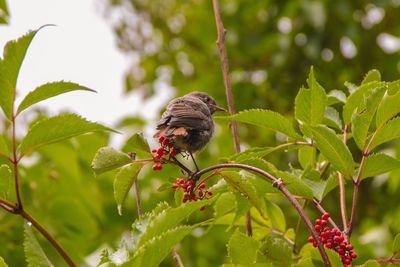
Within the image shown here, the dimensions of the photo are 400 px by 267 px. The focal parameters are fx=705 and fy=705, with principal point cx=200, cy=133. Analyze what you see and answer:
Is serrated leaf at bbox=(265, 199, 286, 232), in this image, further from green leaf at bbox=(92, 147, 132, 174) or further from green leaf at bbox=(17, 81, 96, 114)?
green leaf at bbox=(17, 81, 96, 114)

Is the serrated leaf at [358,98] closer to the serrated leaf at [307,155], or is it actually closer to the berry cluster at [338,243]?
the serrated leaf at [307,155]

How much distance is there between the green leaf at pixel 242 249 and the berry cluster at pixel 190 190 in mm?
197

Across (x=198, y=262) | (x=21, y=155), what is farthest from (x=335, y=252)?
(x=198, y=262)

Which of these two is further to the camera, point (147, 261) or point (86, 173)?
point (86, 173)

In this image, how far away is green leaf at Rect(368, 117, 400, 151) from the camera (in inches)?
90.4

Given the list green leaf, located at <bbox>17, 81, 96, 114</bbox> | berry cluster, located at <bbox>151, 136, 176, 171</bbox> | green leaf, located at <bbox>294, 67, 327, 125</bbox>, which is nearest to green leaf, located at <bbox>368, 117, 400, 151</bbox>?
green leaf, located at <bbox>294, 67, 327, 125</bbox>

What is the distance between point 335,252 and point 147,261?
635mm

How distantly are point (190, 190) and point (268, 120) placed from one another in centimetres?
39

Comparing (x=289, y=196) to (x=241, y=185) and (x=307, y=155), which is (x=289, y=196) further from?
(x=307, y=155)

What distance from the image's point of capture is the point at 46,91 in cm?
224

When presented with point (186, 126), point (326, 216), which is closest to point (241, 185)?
point (326, 216)

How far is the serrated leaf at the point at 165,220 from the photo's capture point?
191 cm

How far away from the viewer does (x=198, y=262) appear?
5.16 m

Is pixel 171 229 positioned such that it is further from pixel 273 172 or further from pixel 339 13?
pixel 339 13
